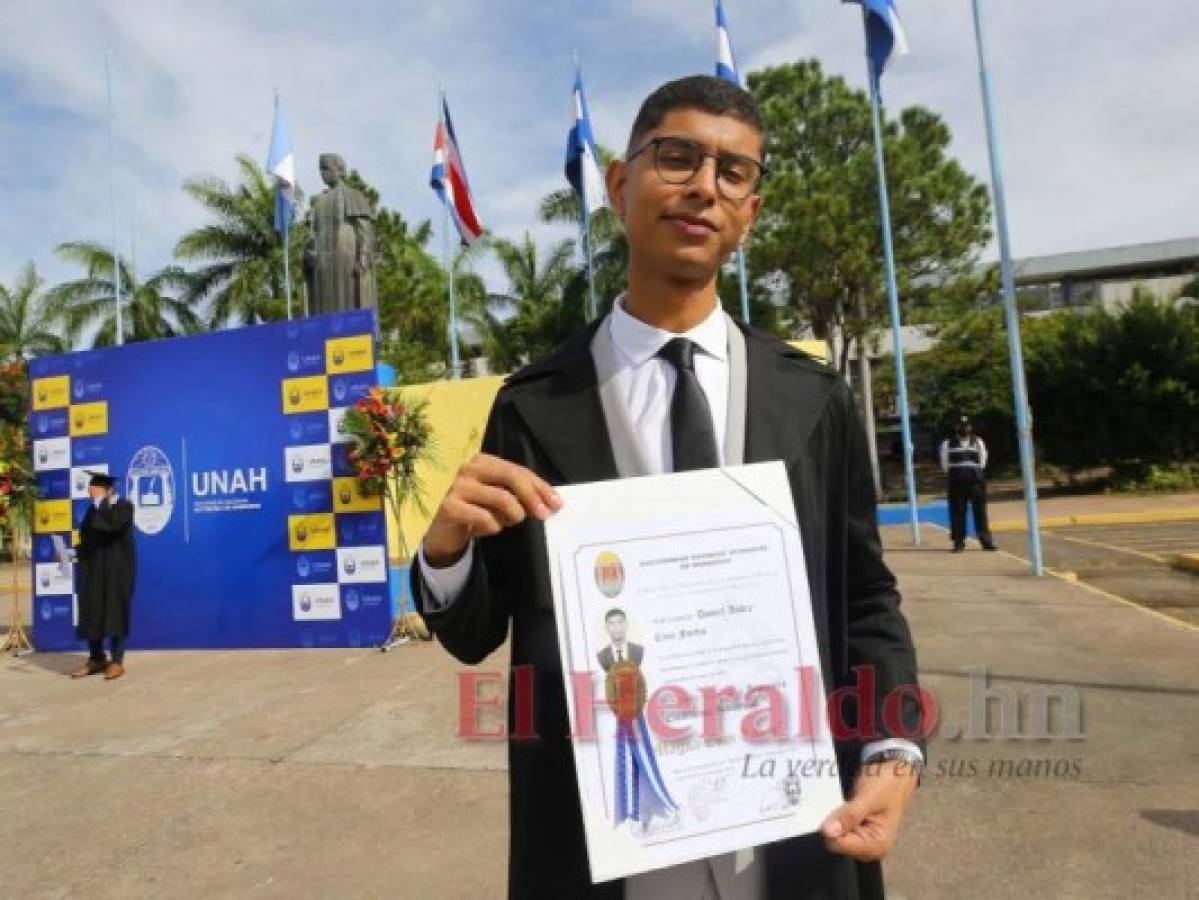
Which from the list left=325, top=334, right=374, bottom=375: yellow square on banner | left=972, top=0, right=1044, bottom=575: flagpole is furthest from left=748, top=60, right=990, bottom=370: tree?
left=325, top=334, right=374, bottom=375: yellow square on banner

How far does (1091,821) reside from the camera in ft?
9.30

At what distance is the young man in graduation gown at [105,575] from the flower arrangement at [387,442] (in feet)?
6.27

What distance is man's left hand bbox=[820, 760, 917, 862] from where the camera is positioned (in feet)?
3.39

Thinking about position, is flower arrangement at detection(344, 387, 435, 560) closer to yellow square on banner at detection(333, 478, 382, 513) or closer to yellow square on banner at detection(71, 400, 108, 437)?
yellow square on banner at detection(333, 478, 382, 513)

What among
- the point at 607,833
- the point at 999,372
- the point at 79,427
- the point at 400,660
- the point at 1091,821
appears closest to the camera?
the point at 607,833

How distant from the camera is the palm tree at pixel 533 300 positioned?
2333 cm

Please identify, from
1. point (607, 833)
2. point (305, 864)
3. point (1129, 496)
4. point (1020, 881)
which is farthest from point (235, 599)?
point (1129, 496)

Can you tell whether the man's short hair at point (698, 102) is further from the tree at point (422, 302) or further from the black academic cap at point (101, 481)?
the tree at point (422, 302)

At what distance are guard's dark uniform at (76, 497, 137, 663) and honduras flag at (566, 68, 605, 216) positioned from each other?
11050 mm

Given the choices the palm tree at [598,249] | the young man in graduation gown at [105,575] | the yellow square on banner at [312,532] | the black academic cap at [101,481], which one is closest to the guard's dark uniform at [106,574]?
the young man in graduation gown at [105,575]

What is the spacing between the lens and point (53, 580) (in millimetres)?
7879

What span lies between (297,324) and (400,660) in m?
3.23

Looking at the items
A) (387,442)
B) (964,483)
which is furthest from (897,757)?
(964,483)

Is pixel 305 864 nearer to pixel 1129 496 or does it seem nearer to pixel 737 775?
pixel 737 775
